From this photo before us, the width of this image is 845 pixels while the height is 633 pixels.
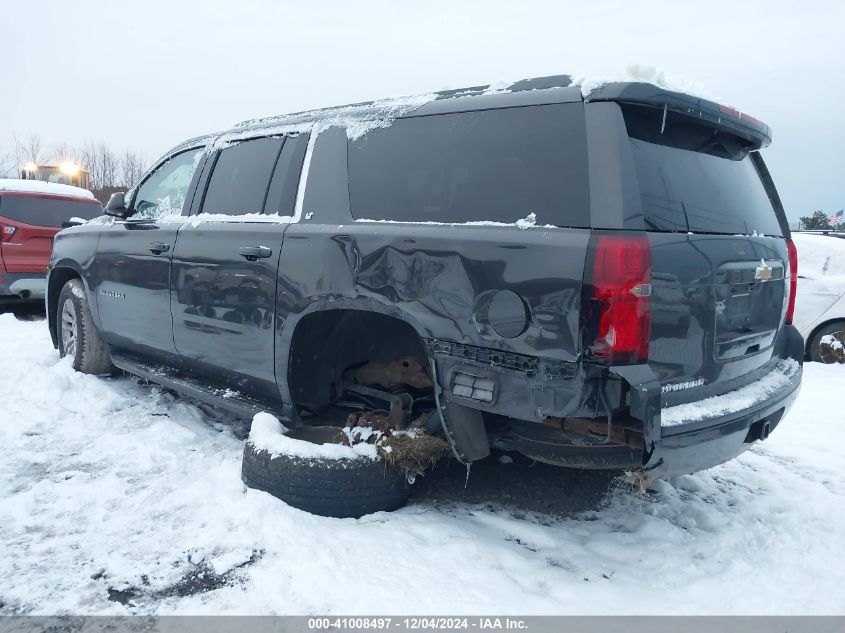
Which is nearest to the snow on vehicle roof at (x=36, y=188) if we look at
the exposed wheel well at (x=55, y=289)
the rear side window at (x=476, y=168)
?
the exposed wheel well at (x=55, y=289)

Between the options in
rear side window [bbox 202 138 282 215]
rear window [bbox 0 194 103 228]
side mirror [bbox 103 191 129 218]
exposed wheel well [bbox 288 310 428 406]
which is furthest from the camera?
rear window [bbox 0 194 103 228]

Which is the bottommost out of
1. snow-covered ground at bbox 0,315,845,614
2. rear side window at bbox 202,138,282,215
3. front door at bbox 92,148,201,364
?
snow-covered ground at bbox 0,315,845,614

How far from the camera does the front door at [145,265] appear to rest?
4.01 metres

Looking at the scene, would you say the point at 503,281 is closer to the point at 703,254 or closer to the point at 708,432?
the point at 703,254

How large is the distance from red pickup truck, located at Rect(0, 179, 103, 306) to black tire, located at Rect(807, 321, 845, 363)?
342 inches

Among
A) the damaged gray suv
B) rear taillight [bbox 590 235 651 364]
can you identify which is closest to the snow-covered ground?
the damaged gray suv

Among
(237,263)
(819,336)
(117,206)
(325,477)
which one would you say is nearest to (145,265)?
Result: (117,206)

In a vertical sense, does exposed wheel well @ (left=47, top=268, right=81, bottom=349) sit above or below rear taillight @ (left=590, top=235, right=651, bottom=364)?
below

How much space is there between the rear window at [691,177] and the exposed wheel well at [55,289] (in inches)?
188

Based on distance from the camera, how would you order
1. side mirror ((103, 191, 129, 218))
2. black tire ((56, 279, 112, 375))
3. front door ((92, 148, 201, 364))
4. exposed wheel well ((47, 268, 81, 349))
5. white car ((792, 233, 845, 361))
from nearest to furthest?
front door ((92, 148, 201, 364))
side mirror ((103, 191, 129, 218))
black tire ((56, 279, 112, 375))
exposed wheel well ((47, 268, 81, 349))
white car ((792, 233, 845, 361))

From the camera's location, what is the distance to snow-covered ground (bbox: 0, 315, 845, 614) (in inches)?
91.8

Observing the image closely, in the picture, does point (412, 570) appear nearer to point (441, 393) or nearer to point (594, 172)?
point (441, 393)

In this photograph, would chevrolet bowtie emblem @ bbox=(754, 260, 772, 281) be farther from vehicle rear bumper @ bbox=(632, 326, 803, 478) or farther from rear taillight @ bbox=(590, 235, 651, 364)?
rear taillight @ bbox=(590, 235, 651, 364)

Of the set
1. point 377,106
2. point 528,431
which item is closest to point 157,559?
point 528,431
